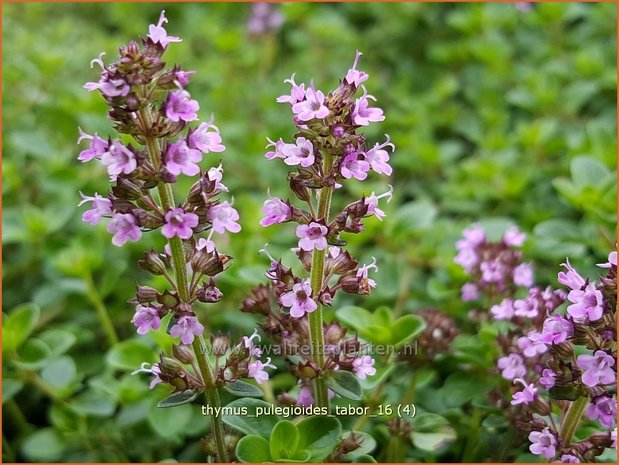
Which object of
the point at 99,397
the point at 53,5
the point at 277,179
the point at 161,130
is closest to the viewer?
the point at 161,130

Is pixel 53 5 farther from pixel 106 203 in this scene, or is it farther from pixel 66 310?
pixel 106 203

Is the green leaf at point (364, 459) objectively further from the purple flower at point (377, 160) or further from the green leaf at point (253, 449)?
the purple flower at point (377, 160)

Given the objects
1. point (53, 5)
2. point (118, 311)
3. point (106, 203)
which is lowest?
point (118, 311)

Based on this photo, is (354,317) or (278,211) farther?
(354,317)

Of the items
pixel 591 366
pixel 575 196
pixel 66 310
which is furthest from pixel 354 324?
pixel 66 310

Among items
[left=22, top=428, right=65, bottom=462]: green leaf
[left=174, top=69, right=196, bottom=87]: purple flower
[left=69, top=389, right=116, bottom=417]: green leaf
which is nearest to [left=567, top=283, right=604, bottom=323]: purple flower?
[left=174, top=69, right=196, bottom=87]: purple flower

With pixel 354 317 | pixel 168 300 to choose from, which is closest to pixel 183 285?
pixel 168 300

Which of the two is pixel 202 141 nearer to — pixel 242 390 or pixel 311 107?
pixel 311 107
